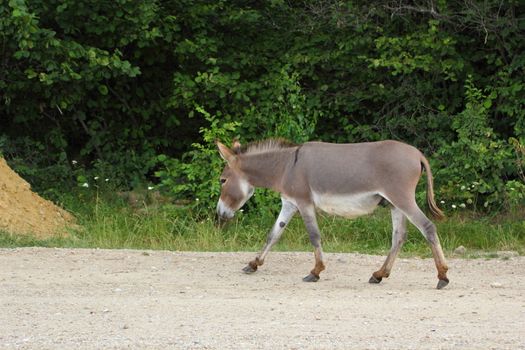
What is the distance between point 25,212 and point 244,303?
5294mm

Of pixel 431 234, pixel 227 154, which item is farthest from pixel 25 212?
pixel 431 234

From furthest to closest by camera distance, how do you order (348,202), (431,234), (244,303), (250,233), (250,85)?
(250,85) → (250,233) → (348,202) → (431,234) → (244,303)

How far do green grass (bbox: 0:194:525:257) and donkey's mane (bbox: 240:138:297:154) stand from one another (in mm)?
Result: 1958

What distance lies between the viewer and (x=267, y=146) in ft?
34.9

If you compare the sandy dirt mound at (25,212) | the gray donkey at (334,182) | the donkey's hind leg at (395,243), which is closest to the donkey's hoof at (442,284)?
the gray donkey at (334,182)

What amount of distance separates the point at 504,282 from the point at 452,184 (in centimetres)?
411

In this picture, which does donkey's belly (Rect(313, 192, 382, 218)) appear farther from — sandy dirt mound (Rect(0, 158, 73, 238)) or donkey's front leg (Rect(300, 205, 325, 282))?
sandy dirt mound (Rect(0, 158, 73, 238))

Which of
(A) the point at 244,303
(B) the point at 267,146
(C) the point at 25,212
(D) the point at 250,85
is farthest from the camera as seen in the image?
(D) the point at 250,85

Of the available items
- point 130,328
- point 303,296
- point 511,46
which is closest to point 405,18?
point 511,46

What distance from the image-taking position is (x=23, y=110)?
16453 millimetres

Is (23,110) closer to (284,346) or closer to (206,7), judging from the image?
(206,7)

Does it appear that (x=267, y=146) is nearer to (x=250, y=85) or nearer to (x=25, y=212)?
(x=25, y=212)

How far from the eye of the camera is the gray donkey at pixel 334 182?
966 cm

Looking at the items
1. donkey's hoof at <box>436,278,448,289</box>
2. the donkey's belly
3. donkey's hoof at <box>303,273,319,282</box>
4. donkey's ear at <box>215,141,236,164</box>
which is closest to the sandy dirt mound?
donkey's ear at <box>215,141,236,164</box>
